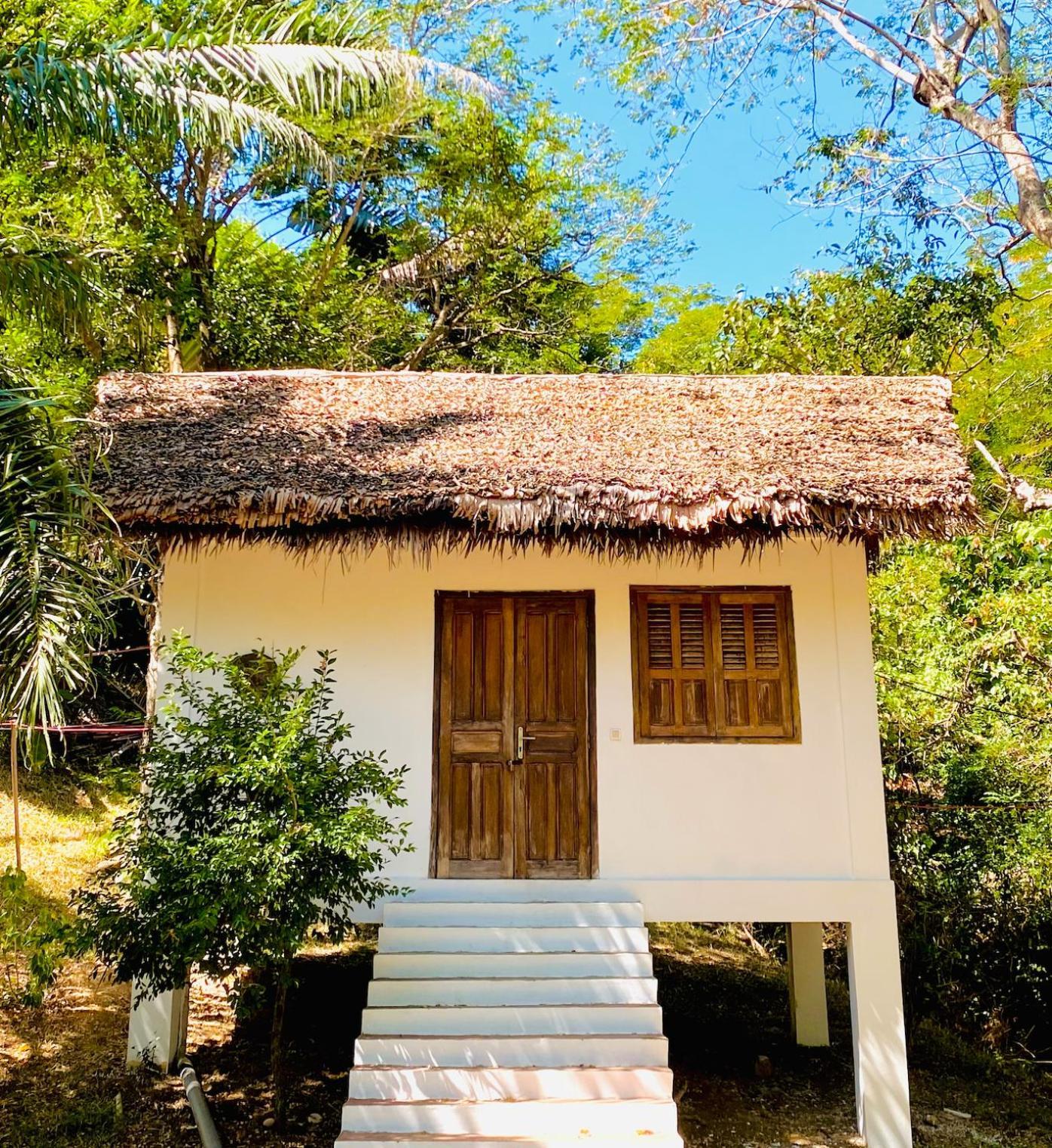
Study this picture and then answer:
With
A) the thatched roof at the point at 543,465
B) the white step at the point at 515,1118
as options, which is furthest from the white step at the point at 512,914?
the thatched roof at the point at 543,465

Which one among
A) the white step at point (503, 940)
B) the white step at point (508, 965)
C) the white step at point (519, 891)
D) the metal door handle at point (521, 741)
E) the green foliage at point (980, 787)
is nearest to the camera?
the white step at point (508, 965)

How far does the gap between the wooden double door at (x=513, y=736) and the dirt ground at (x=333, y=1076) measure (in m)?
1.82

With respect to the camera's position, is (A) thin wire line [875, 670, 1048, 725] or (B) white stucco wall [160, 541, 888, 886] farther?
(A) thin wire line [875, 670, 1048, 725]

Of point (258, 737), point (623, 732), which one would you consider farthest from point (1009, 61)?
point (258, 737)

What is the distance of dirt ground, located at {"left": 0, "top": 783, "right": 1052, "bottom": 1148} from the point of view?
527 cm

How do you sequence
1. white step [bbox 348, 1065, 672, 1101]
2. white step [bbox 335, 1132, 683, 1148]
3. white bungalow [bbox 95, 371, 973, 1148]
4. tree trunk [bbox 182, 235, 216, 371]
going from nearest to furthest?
white step [bbox 335, 1132, 683, 1148] < white step [bbox 348, 1065, 672, 1101] < white bungalow [bbox 95, 371, 973, 1148] < tree trunk [bbox 182, 235, 216, 371]

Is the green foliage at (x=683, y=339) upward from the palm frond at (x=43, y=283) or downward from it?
upward

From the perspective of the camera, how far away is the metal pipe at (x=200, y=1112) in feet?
15.5

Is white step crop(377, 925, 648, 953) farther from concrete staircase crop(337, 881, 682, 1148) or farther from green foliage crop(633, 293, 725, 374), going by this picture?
green foliage crop(633, 293, 725, 374)

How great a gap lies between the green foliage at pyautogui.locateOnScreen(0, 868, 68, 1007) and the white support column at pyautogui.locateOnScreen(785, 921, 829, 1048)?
5540 millimetres

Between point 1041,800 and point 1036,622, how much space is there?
1525 millimetres

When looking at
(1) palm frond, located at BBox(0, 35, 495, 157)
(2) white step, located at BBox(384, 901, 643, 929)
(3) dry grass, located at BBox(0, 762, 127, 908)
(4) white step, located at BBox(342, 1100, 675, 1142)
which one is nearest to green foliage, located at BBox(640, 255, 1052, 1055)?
(2) white step, located at BBox(384, 901, 643, 929)

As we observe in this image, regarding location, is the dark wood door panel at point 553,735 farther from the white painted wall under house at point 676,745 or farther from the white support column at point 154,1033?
the white support column at point 154,1033

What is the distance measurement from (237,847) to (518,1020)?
1748mm
